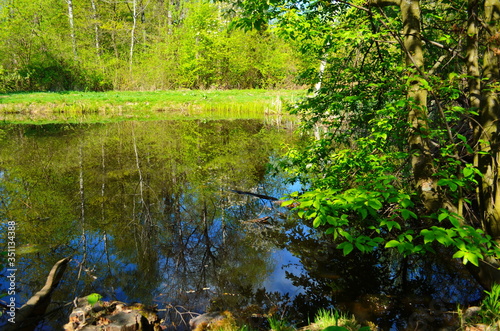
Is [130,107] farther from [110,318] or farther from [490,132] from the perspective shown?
[490,132]

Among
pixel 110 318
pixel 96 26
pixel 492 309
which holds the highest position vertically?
pixel 96 26

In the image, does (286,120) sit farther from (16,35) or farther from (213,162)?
(16,35)

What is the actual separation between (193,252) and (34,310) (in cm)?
199

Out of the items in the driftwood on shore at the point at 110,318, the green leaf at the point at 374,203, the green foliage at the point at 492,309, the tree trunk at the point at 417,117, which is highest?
the tree trunk at the point at 417,117

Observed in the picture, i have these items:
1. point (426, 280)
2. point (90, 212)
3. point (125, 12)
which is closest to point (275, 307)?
point (426, 280)

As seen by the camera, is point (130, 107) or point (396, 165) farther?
point (130, 107)

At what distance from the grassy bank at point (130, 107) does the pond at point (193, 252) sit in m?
11.1

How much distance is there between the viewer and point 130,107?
21.1 m

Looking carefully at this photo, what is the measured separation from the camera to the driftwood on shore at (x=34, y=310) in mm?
3049

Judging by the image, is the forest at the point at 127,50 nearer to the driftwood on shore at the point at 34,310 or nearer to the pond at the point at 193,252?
the pond at the point at 193,252

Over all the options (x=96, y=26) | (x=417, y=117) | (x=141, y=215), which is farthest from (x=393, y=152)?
(x=96, y=26)

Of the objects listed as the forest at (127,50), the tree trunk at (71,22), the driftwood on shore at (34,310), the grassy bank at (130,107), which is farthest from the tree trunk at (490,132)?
the tree trunk at (71,22)

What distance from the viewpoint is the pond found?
363 cm

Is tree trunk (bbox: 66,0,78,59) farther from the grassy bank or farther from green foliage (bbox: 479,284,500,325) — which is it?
green foliage (bbox: 479,284,500,325)
